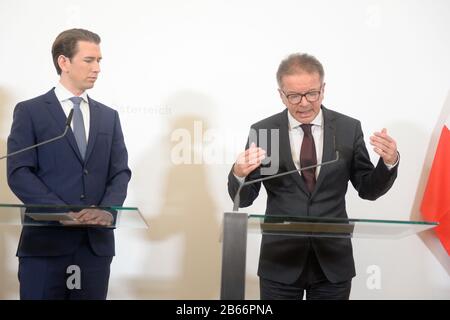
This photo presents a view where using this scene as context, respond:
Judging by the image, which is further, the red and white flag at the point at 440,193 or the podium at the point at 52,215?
the red and white flag at the point at 440,193

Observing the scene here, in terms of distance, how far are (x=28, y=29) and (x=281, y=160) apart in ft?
5.90

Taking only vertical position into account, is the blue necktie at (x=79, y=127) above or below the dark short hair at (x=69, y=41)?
below

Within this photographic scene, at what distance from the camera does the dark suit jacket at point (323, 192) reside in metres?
2.36

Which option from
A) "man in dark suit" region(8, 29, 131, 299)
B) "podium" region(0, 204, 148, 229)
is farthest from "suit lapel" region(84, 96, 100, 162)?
"podium" region(0, 204, 148, 229)

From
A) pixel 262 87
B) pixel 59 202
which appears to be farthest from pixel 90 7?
pixel 59 202

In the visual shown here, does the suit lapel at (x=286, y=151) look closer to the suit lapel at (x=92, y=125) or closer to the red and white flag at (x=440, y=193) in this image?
the suit lapel at (x=92, y=125)

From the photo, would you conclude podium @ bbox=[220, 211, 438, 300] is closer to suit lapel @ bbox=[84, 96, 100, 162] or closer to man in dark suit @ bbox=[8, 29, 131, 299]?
man in dark suit @ bbox=[8, 29, 131, 299]

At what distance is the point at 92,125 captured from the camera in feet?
9.77

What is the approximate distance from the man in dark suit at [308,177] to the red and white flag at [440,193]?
1.00 meters

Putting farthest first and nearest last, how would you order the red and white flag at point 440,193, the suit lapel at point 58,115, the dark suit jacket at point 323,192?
the red and white flag at point 440,193, the suit lapel at point 58,115, the dark suit jacket at point 323,192

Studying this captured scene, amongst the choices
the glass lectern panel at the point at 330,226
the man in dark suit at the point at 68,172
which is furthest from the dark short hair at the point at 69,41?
the glass lectern panel at the point at 330,226

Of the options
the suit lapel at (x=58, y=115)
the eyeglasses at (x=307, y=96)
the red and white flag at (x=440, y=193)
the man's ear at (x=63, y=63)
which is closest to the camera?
the eyeglasses at (x=307, y=96)

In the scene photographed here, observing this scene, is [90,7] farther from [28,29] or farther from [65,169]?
[65,169]

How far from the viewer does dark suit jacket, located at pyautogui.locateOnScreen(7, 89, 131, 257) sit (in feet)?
8.51
